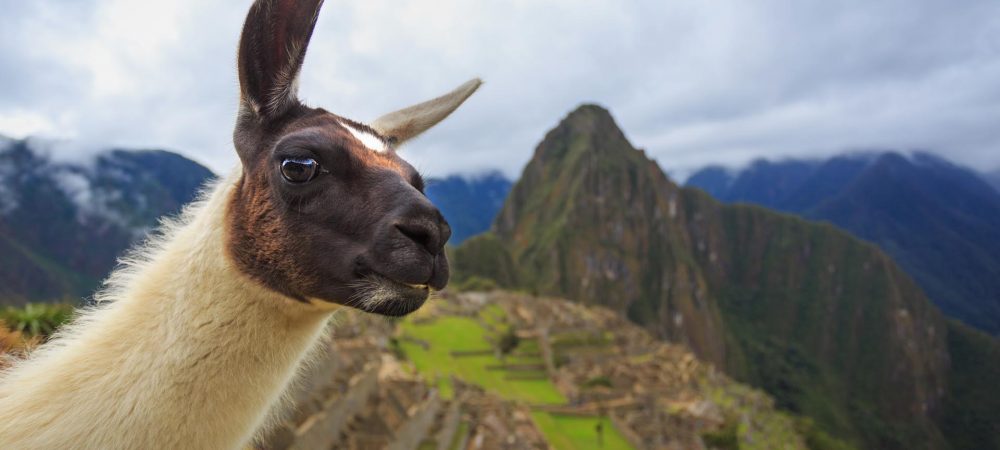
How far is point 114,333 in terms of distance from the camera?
6.00 feet

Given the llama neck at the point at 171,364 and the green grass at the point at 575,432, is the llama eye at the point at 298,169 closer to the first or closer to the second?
the llama neck at the point at 171,364

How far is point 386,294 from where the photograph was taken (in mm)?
1668

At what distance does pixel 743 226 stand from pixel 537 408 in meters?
188

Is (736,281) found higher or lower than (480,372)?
higher

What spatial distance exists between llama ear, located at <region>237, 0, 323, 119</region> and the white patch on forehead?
0.83 ft

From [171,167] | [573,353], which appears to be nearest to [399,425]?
[171,167]

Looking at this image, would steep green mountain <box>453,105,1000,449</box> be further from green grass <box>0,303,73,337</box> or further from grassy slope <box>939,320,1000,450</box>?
green grass <box>0,303,73,337</box>

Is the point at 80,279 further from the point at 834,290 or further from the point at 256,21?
the point at 834,290

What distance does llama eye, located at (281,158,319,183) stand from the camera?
1.77 metres

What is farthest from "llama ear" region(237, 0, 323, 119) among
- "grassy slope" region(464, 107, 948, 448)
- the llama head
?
"grassy slope" region(464, 107, 948, 448)

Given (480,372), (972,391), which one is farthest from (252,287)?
(972,391)

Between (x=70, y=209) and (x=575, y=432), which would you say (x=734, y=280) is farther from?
(x=70, y=209)

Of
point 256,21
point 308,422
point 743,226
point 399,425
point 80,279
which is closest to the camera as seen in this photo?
point 256,21

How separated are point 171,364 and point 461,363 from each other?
35704 mm
